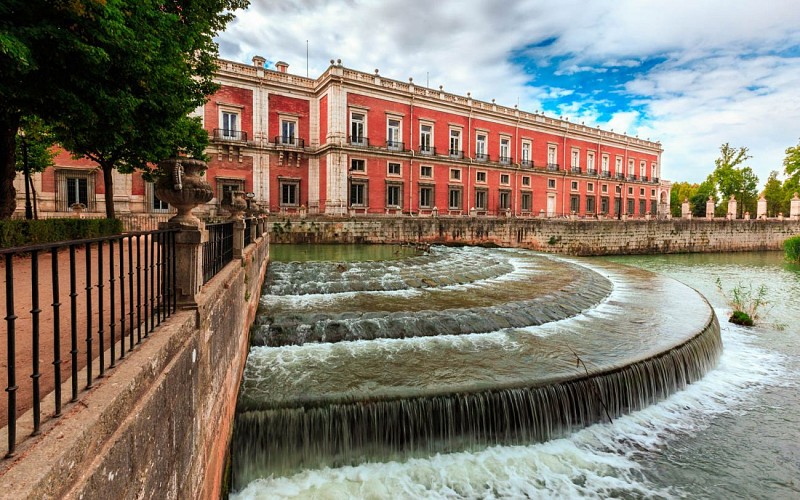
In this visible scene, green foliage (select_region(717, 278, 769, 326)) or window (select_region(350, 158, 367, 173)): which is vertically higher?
window (select_region(350, 158, 367, 173))

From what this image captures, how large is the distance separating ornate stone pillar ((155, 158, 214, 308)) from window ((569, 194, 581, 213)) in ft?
143

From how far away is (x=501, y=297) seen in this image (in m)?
10.9

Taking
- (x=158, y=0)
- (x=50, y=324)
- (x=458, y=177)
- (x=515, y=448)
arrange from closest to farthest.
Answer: (x=50, y=324), (x=515, y=448), (x=158, y=0), (x=458, y=177)

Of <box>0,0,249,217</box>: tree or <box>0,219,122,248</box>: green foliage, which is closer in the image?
<box>0,0,249,217</box>: tree

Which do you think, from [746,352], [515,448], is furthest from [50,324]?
[746,352]

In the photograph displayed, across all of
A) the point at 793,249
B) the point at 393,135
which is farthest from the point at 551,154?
the point at 793,249

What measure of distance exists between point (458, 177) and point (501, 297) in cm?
2592

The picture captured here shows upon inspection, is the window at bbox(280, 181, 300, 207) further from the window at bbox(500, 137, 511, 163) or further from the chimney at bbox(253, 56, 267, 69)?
the window at bbox(500, 137, 511, 163)

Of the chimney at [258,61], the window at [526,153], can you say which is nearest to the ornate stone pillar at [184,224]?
the chimney at [258,61]

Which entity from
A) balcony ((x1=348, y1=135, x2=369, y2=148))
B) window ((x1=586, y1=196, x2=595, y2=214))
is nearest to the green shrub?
window ((x1=586, y1=196, x2=595, y2=214))

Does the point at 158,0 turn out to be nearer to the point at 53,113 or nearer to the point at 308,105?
the point at 53,113

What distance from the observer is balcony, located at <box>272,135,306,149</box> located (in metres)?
29.4

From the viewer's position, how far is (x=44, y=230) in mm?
9516

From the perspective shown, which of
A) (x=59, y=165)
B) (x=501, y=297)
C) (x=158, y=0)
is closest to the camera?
(x=158, y=0)
